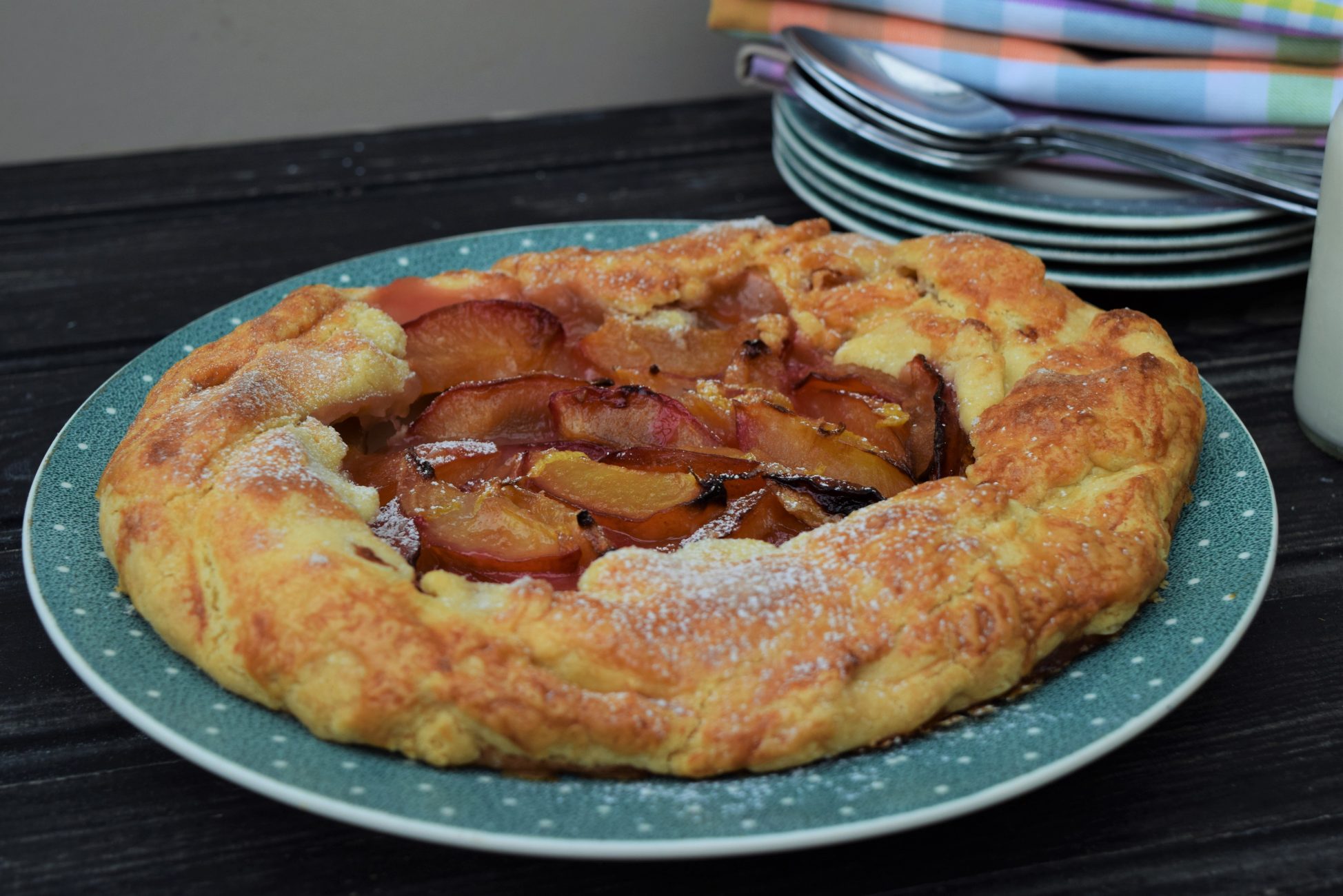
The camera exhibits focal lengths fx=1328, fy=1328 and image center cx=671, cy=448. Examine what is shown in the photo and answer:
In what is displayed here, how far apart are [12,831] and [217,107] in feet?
11.7

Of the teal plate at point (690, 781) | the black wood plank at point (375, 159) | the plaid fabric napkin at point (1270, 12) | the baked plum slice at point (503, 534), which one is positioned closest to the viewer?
the teal plate at point (690, 781)

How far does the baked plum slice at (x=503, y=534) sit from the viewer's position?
5.58ft

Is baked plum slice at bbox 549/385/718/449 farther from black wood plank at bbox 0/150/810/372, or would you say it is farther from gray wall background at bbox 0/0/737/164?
gray wall background at bbox 0/0/737/164

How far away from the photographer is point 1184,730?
1.72 metres

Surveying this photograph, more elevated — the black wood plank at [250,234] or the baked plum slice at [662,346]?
the baked plum slice at [662,346]

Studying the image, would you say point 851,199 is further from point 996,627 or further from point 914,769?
point 914,769

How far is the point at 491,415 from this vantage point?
205 cm

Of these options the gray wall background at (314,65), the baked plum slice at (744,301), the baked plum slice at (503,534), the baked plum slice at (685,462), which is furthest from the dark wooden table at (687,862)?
the gray wall background at (314,65)

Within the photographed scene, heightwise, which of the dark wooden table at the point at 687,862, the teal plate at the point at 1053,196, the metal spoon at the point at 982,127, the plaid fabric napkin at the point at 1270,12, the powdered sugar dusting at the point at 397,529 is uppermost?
the plaid fabric napkin at the point at 1270,12

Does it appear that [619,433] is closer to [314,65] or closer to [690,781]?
[690,781]

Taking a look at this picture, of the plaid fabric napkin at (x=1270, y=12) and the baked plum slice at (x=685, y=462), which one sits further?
the plaid fabric napkin at (x=1270, y=12)

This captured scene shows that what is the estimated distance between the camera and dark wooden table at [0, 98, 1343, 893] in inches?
58.8

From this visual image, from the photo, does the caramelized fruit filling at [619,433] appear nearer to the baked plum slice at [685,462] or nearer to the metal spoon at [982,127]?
the baked plum slice at [685,462]

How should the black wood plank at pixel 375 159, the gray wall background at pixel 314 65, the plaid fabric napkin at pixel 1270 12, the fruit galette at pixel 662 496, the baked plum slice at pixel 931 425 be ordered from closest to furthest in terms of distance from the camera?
the fruit galette at pixel 662 496, the baked plum slice at pixel 931 425, the plaid fabric napkin at pixel 1270 12, the black wood plank at pixel 375 159, the gray wall background at pixel 314 65
